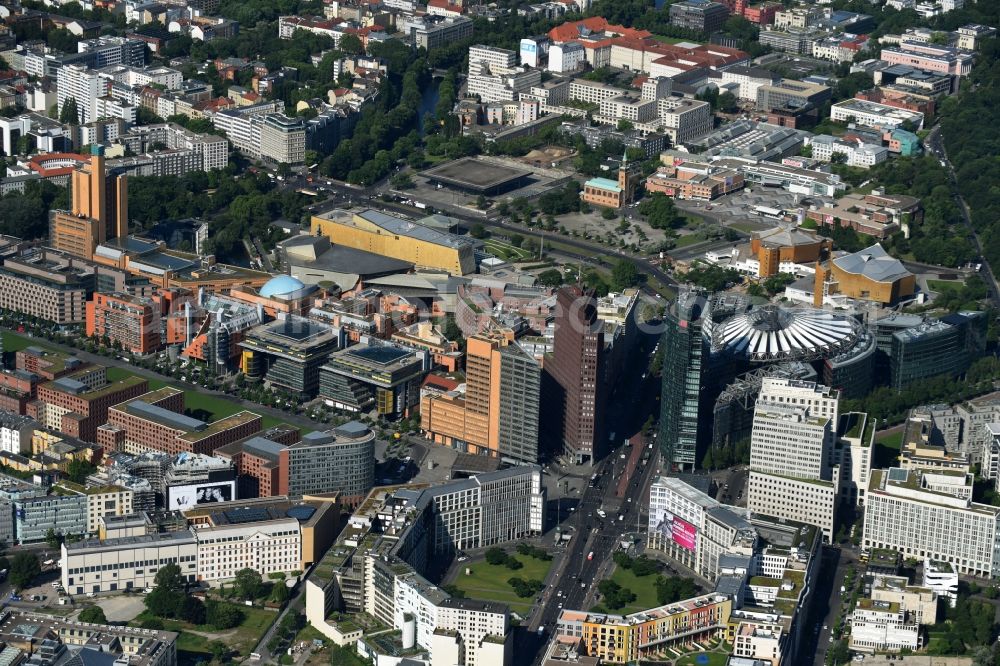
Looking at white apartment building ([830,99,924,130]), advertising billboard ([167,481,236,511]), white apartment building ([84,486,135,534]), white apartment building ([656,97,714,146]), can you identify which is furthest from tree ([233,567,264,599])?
white apartment building ([830,99,924,130])

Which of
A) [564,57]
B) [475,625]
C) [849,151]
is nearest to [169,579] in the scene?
[475,625]

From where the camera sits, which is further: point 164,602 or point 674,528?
point 674,528

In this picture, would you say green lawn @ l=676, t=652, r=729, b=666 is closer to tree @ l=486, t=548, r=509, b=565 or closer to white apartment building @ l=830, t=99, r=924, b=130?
tree @ l=486, t=548, r=509, b=565

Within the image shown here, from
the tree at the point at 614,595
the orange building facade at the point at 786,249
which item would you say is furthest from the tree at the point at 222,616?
the orange building facade at the point at 786,249

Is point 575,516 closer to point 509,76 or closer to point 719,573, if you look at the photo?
point 719,573

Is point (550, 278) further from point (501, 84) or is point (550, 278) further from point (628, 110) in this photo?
point (501, 84)

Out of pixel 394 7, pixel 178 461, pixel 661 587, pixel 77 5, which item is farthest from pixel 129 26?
pixel 661 587
